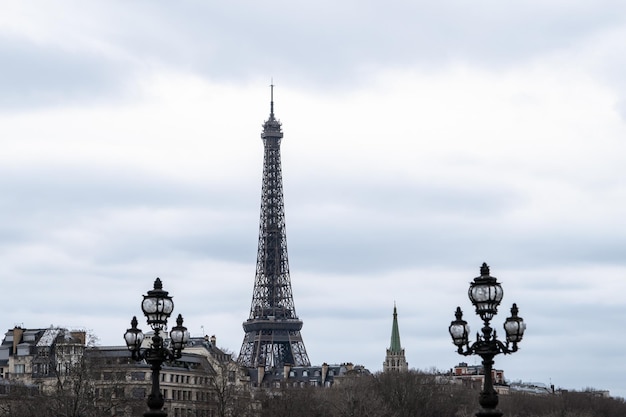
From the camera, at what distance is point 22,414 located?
360 ft

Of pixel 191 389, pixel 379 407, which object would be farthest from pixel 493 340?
pixel 191 389

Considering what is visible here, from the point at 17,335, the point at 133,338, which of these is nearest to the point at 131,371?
the point at 17,335

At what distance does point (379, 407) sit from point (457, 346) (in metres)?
108

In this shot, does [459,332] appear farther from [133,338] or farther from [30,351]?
[30,351]

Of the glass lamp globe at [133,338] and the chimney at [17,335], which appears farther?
the chimney at [17,335]

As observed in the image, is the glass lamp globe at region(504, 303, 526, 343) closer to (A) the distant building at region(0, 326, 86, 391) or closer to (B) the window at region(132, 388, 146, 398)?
(B) the window at region(132, 388, 146, 398)

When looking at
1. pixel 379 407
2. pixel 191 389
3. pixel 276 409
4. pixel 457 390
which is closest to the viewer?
pixel 276 409

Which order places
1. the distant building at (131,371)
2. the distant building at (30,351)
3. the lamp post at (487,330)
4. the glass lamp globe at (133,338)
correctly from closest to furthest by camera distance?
1. the lamp post at (487,330)
2. the glass lamp globe at (133,338)
3. the distant building at (131,371)
4. the distant building at (30,351)

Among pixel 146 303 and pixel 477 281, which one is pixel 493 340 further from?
pixel 146 303

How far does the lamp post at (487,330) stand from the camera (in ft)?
127

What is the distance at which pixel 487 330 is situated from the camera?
3909 cm

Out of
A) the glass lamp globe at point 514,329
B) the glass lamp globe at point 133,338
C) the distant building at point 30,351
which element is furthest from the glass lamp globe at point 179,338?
the distant building at point 30,351

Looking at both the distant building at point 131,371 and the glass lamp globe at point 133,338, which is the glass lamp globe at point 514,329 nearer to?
the glass lamp globe at point 133,338

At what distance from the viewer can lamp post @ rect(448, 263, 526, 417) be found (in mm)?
38594
